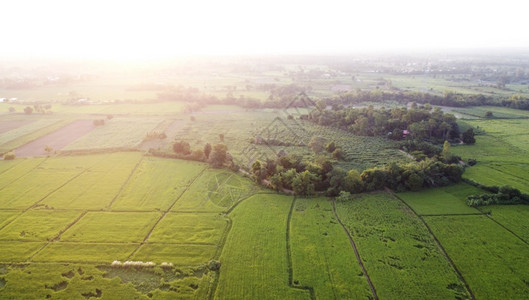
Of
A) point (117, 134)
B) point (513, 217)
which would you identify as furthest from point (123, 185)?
point (513, 217)

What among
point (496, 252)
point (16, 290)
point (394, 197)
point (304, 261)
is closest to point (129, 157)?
point (16, 290)

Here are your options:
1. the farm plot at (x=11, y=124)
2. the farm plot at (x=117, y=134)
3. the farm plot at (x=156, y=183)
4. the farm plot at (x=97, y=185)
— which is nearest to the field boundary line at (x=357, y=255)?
the farm plot at (x=156, y=183)

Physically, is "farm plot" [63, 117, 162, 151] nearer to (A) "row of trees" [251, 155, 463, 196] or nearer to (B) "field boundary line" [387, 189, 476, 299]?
(A) "row of trees" [251, 155, 463, 196]

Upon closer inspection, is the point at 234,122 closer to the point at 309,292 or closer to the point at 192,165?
the point at 192,165

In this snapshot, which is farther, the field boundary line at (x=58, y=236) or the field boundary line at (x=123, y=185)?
the field boundary line at (x=123, y=185)

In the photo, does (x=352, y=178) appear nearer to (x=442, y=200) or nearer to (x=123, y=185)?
(x=442, y=200)

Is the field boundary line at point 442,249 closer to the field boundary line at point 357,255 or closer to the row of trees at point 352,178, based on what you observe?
the row of trees at point 352,178

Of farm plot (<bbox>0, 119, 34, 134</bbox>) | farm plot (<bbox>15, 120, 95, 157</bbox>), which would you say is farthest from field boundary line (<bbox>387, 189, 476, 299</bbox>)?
farm plot (<bbox>0, 119, 34, 134</bbox>)
